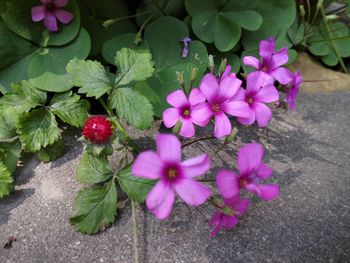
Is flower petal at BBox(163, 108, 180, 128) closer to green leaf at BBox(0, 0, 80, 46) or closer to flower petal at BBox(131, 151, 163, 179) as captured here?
flower petal at BBox(131, 151, 163, 179)

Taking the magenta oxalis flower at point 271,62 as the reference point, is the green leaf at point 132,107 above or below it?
below

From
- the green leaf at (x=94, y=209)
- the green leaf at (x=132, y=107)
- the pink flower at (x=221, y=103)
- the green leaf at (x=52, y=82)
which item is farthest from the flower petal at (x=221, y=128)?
the green leaf at (x=52, y=82)

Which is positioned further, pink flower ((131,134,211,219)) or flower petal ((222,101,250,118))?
flower petal ((222,101,250,118))

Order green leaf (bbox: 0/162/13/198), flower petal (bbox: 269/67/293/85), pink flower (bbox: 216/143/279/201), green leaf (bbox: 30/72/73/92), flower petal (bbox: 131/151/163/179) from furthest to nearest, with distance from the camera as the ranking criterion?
green leaf (bbox: 30/72/73/92)
flower petal (bbox: 269/67/293/85)
green leaf (bbox: 0/162/13/198)
pink flower (bbox: 216/143/279/201)
flower petal (bbox: 131/151/163/179)

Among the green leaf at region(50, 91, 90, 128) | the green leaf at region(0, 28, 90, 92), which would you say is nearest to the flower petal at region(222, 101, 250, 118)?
the green leaf at region(50, 91, 90, 128)

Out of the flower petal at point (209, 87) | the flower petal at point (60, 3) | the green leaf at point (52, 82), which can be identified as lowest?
the green leaf at point (52, 82)

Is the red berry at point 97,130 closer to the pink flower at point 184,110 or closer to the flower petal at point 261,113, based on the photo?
the pink flower at point 184,110

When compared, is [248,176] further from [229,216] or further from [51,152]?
[51,152]
